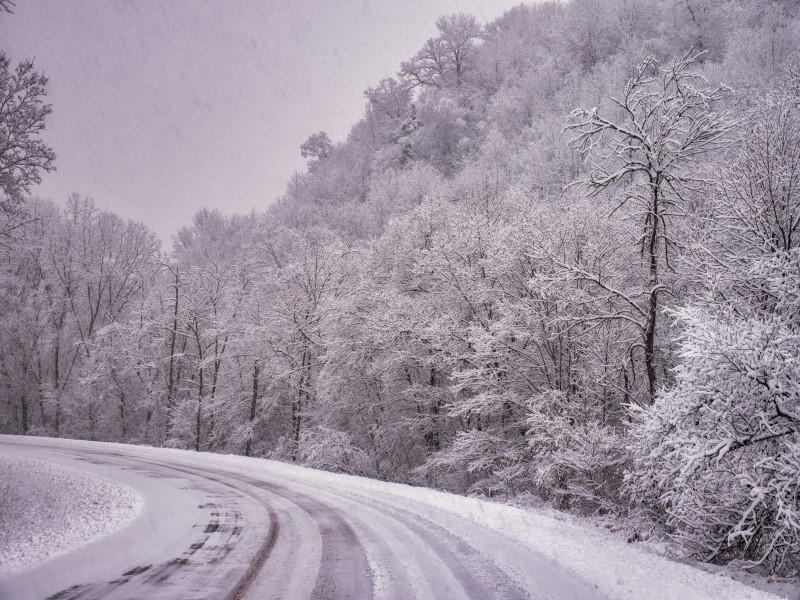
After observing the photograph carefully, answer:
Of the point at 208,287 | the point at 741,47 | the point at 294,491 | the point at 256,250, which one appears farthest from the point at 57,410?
the point at 741,47

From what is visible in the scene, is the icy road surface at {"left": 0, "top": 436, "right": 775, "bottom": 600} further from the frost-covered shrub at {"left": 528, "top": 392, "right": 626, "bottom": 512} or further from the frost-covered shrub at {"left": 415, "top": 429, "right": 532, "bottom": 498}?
the frost-covered shrub at {"left": 415, "top": 429, "right": 532, "bottom": 498}

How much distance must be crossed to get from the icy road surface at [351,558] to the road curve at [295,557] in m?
0.02

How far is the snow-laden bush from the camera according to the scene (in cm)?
683

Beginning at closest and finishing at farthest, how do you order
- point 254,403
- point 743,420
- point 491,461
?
point 743,420 → point 491,461 → point 254,403

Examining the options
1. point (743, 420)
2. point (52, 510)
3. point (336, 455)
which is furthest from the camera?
point (336, 455)

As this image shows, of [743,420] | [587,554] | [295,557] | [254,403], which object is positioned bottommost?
[295,557]

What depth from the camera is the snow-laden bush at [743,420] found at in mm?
6832

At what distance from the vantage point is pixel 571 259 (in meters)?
18.1

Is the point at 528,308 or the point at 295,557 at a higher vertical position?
the point at 528,308

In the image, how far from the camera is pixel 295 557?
6715 mm

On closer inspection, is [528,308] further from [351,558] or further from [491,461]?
[351,558]

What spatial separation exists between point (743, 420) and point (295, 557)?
6.97 metres

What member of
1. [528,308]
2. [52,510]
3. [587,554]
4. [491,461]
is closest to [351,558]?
[587,554]

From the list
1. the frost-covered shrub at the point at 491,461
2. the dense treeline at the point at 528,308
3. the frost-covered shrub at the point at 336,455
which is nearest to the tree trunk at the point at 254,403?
the dense treeline at the point at 528,308
